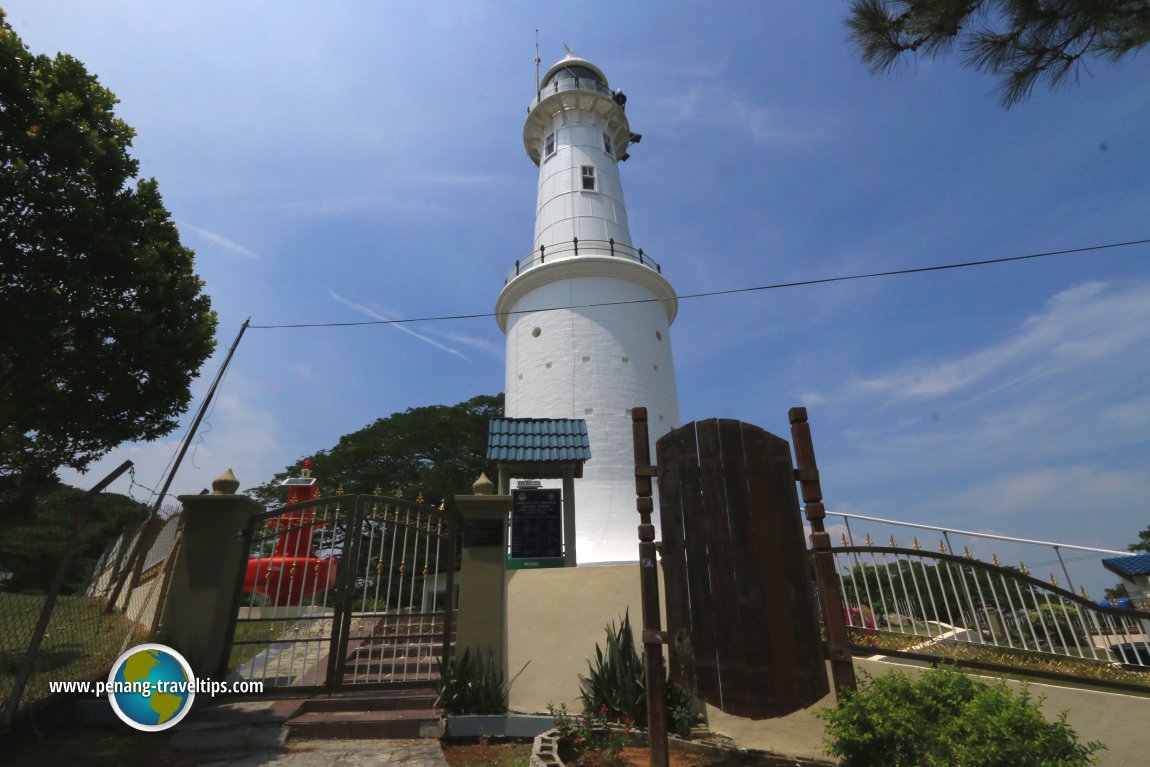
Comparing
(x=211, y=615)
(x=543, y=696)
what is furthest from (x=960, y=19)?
(x=211, y=615)

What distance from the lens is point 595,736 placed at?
5.21 metres

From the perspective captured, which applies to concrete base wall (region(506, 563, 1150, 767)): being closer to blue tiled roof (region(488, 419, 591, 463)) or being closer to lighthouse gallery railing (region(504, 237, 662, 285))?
blue tiled roof (region(488, 419, 591, 463))

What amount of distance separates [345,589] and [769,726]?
4974mm

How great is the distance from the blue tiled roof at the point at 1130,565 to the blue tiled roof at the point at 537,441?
23.6ft

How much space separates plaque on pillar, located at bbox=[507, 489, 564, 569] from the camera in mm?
8516

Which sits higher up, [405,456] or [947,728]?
Answer: [405,456]

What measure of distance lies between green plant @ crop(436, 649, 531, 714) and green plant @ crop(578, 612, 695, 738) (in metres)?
0.87

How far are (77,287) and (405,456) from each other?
22701 mm

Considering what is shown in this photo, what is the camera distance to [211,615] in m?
6.30

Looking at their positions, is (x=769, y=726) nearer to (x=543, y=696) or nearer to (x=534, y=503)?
(x=543, y=696)

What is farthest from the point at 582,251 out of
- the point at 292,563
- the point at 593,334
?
the point at 292,563

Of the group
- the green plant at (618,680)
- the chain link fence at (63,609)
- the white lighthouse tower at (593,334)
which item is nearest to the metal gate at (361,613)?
the chain link fence at (63,609)

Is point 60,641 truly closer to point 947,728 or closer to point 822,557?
point 822,557

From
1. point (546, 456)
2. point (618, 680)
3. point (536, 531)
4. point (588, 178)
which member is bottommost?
point (618, 680)
